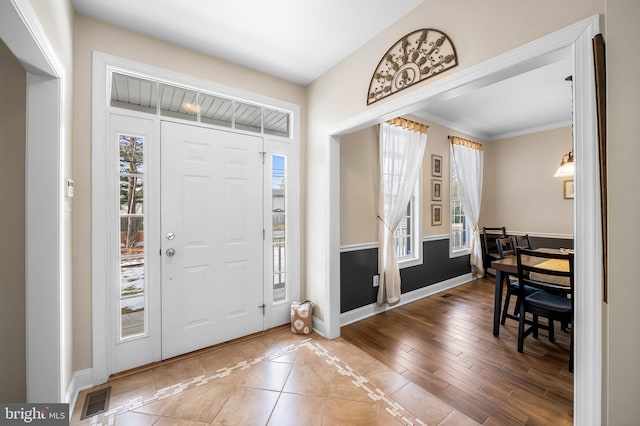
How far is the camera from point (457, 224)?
4895 millimetres

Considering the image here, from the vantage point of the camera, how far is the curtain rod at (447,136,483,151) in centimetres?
462

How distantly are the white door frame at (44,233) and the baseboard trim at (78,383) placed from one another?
353 mm

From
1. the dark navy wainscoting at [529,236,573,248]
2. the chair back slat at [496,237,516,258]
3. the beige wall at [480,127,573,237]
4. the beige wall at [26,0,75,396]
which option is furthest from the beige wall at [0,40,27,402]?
the dark navy wainscoting at [529,236,573,248]

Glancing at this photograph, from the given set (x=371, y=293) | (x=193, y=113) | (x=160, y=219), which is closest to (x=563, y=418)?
(x=371, y=293)

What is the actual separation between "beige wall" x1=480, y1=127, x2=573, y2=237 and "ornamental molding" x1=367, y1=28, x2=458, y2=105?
441 centimetres

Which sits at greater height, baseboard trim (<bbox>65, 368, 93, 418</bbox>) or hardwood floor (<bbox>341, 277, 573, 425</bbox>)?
baseboard trim (<bbox>65, 368, 93, 418</bbox>)

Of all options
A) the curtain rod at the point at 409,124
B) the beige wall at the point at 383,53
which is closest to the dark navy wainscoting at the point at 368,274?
the beige wall at the point at 383,53

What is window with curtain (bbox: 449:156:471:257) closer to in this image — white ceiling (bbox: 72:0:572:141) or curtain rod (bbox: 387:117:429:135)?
curtain rod (bbox: 387:117:429:135)

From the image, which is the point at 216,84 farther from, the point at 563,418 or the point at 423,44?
the point at 563,418

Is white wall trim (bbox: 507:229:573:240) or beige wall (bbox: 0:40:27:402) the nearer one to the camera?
beige wall (bbox: 0:40:27:402)

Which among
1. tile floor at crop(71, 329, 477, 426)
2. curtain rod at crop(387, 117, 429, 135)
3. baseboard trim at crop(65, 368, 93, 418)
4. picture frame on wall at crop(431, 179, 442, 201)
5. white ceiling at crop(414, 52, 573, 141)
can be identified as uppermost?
white ceiling at crop(414, 52, 573, 141)

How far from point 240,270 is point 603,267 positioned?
2.63 m

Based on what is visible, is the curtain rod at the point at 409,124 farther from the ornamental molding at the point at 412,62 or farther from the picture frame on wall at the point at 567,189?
the picture frame on wall at the point at 567,189

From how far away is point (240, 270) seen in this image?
276cm
